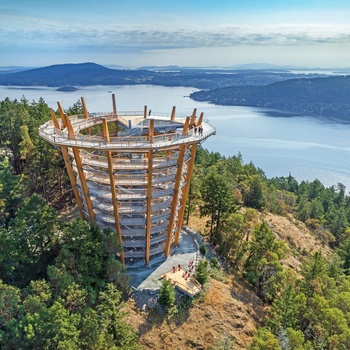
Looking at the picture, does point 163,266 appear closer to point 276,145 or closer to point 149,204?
point 149,204

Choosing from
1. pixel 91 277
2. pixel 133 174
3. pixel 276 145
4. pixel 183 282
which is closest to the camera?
pixel 91 277

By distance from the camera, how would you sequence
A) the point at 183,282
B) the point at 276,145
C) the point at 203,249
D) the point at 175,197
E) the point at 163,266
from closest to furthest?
the point at 183,282 < the point at 175,197 < the point at 163,266 < the point at 203,249 < the point at 276,145

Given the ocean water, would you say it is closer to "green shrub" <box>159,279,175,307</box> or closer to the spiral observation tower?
the spiral observation tower

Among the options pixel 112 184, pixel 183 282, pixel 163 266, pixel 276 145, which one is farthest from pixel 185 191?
pixel 276 145

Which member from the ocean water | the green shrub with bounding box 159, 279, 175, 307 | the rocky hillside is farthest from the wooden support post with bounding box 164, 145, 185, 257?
the ocean water

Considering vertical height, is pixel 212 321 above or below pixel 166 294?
below
